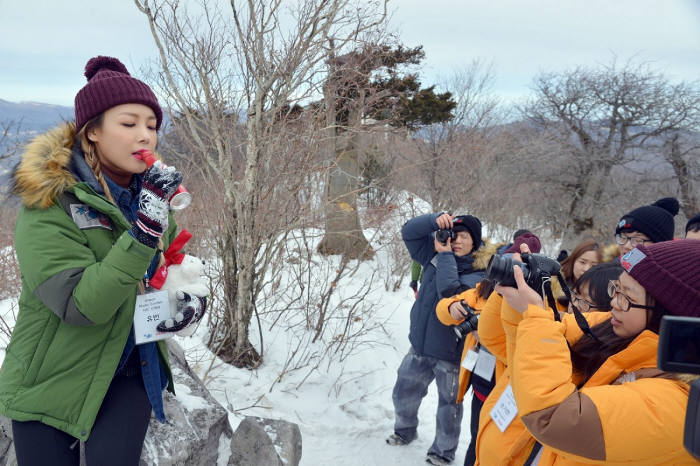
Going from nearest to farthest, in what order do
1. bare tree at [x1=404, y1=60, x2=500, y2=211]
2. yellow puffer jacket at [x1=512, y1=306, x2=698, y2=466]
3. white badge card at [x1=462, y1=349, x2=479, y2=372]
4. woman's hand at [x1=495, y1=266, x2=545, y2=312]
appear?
yellow puffer jacket at [x1=512, y1=306, x2=698, y2=466]
woman's hand at [x1=495, y1=266, x2=545, y2=312]
white badge card at [x1=462, y1=349, x2=479, y2=372]
bare tree at [x1=404, y1=60, x2=500, y2=211]

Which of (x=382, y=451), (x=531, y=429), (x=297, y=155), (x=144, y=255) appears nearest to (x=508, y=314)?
(x=531, y=429)

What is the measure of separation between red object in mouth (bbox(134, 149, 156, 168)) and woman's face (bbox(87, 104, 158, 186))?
0.01m

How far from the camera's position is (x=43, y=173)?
1444mm

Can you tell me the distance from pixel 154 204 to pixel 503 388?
1.69 m

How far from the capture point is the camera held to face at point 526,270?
1.64 m

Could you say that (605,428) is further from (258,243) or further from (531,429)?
(258,243)

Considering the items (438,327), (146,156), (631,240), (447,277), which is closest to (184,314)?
(146,156)

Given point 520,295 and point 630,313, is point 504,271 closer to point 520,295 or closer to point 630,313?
point 520,295

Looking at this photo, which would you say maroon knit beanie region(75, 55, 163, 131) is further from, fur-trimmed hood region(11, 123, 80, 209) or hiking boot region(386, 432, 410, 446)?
hiking boot region(386, 432, 410, 446)

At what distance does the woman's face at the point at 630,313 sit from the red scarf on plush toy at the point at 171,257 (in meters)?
1.55

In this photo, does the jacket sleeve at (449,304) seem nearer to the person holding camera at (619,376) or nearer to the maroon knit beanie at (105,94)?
the person holding camera at (619,376)

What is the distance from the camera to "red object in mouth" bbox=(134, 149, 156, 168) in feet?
5.33

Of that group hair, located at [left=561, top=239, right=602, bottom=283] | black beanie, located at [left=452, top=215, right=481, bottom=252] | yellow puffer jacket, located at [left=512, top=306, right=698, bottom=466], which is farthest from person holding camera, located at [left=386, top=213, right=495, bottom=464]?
yellow puffer jacket, located at [left=512, top=306, right=698, bottom=466]

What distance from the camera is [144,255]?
4.61 ft
